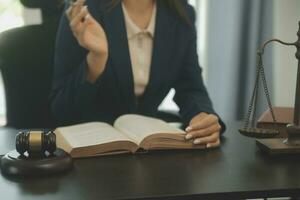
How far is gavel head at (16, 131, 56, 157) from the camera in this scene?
0.85 metres

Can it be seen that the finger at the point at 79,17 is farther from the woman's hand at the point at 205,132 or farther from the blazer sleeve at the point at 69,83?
the woman's hand at the point at 205,132

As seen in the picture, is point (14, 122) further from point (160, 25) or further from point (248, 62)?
point (248, 62)

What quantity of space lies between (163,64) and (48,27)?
409 mm

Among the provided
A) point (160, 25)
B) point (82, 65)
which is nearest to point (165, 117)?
point (160, 25)

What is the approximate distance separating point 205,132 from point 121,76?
501 mm

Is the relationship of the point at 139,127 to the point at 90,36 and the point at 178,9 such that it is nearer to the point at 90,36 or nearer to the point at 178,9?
the point at 90,36

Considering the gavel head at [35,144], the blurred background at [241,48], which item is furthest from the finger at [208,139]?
the blurred background at [241,48]

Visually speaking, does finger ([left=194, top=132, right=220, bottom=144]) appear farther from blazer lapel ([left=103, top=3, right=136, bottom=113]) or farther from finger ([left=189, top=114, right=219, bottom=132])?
blazer lapel ([left=103, top=3, right=136, bottom=113])

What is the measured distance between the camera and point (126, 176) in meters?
0.84

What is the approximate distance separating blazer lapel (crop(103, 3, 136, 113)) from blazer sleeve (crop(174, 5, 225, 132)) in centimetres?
16

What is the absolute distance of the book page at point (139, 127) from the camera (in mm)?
1029

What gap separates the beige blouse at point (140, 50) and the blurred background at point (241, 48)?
0.60m

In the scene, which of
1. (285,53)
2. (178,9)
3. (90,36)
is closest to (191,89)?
(178,9)

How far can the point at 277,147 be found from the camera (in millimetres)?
988
